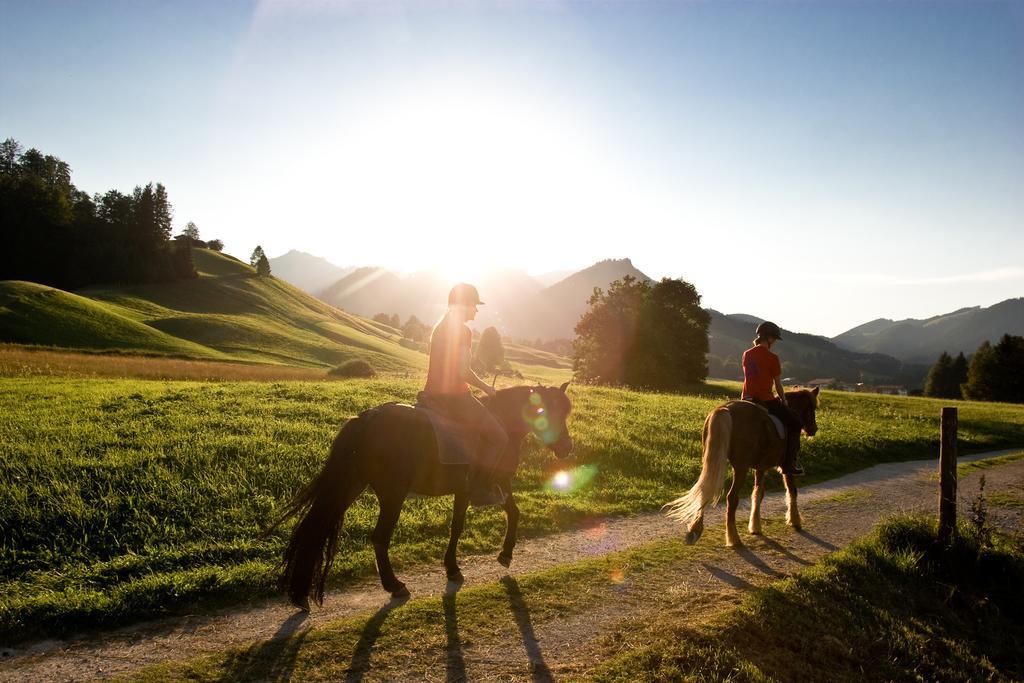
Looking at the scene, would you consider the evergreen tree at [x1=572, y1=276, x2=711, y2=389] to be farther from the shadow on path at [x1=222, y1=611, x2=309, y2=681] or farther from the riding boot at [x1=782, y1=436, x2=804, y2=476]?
the shadow on path at [x1=222, y1=611, x2=309, y2=681]

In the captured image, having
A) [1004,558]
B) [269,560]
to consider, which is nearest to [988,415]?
[1004,558]

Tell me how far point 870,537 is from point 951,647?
288 cm

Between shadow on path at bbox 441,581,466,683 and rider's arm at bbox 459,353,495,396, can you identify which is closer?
shadow on path at bbox 441,581,466,683

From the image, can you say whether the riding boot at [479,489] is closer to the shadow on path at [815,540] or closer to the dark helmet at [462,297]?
the dark helmet at [462,297]

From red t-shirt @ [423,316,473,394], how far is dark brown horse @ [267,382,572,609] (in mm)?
647

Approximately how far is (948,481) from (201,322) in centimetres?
7604

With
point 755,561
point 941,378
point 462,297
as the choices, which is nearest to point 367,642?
point 462,297

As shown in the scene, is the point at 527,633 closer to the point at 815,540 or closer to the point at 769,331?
the point at 815,540

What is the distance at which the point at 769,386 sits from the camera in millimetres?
11016

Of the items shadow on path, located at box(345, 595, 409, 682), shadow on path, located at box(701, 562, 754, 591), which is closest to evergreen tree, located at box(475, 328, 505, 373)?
shadow on path, located at box(701, 562, 754, 591)

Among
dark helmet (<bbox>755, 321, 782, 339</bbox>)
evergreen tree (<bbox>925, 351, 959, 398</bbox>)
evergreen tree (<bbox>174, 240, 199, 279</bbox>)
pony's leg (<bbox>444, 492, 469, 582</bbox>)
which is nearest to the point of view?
pony's leg (<bbox>444, 492, 469, 582</bbox>)

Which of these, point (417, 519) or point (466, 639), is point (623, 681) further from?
point (417, 519)

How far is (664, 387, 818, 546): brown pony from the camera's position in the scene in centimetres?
996

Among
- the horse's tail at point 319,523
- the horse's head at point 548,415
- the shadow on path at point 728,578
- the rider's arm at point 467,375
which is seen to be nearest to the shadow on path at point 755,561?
the shadow on path at point 728,578
